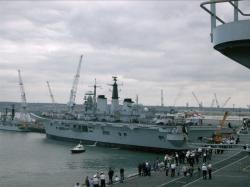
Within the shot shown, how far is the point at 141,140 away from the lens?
166 feet

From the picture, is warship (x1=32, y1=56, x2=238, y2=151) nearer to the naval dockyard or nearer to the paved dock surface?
the naval dockyard

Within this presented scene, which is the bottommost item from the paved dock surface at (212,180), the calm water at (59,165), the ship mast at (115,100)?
the calm water at (59,165)

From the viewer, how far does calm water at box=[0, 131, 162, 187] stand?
29047 mm

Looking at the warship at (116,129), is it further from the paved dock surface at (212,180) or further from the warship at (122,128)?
the paved dock surface at (212,180)

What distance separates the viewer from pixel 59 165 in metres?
37.5

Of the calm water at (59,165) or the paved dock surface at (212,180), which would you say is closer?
the paved dock surface at (212,180)

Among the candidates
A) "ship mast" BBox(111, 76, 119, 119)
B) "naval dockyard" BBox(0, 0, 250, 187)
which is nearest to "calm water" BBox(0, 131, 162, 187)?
"naval dockyard" BBox(0, 0, 250, 187)

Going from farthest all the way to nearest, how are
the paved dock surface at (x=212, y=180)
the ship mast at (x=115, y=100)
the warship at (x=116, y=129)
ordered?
1. the ship mast at (x=115, y=100)
2. the warship at (x=116, y=129)
3. the paved dock surface at (x=212, y=180)

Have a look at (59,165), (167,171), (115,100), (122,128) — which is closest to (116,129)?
(122,128)

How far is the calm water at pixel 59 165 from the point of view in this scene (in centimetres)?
2905

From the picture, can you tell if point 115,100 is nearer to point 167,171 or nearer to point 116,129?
point 116,129

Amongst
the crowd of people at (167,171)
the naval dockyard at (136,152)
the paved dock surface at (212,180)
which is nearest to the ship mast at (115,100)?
the naval dockyard at (136,152)

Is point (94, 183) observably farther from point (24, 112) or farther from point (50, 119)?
point (24, 112)

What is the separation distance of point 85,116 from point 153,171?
1674 inches
